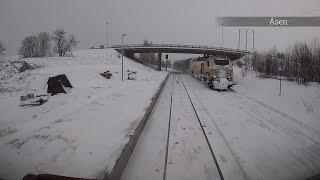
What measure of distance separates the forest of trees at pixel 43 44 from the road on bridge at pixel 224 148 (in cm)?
8654

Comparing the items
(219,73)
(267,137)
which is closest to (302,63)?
(219,73)

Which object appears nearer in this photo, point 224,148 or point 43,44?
point 224,148

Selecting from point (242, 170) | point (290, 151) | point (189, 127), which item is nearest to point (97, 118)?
point (189, 127)

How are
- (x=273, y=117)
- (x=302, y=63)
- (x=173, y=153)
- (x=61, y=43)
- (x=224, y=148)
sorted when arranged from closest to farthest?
(x=173, y=153), (x=224, y=148), (x=273, y=117), (x=302, y=63), (x=61, y=43)

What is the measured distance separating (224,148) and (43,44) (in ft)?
344

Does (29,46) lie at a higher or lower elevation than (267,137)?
higher

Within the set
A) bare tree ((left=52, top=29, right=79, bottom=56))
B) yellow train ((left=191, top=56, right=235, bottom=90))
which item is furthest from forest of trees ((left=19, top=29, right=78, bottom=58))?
yellow train ((left=191, top=56, right=235, bottom=90))

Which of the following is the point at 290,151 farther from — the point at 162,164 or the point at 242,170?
the point at 162,164

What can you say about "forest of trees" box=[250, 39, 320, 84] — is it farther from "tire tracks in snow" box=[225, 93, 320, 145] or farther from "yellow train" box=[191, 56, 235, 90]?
"tire tracks in snow" box=[225, 93, 320, 145]

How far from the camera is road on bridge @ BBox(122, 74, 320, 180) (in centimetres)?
638

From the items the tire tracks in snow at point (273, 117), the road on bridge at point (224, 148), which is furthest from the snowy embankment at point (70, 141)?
the tire tracks in snow at point (273, 117)

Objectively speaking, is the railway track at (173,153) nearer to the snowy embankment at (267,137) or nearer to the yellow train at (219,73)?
the snowy embankment at (267,137)

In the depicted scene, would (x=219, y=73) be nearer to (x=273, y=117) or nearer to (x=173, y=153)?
(x=273, y=117)

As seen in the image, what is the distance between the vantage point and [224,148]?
8.01 metres
